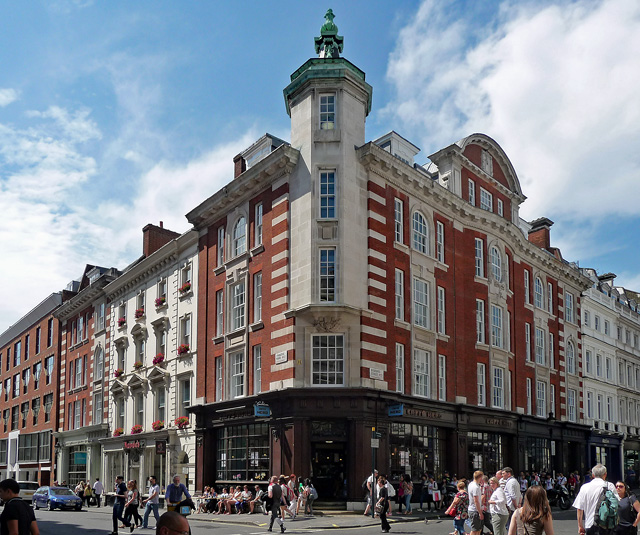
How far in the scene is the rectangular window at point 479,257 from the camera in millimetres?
41269

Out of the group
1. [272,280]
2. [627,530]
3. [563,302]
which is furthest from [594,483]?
[563,302]

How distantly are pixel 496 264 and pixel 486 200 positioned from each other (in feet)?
12.1

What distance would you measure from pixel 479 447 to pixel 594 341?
845 inches

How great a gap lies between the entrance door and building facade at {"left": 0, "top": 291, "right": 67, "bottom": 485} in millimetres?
33715

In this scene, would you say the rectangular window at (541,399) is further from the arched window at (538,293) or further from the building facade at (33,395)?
the building facade at (33,395)

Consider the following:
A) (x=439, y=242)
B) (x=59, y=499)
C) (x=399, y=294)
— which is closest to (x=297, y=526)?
(x=399, y=294)

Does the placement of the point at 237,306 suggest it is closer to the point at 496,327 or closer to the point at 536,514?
the point at 496,327

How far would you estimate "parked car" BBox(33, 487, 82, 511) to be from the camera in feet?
132

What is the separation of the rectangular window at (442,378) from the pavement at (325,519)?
238 inches

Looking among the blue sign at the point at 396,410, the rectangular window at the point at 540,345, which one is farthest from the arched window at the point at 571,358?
the blue sign at the point at 396,410

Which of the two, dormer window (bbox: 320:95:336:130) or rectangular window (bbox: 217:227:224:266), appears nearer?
dormer window (bbox: 320:95:336:130)

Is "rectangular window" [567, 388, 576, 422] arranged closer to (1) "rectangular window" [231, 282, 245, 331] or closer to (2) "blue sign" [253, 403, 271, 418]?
(1) "rectangular window" [231, 282, 245, 331]

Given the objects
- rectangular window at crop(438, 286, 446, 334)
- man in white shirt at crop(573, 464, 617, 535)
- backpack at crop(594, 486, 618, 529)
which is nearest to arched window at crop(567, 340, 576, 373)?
rectangular window at crop(438, 286, 446, 334)

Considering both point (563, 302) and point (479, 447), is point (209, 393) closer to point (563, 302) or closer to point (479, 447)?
point (479, 447)
